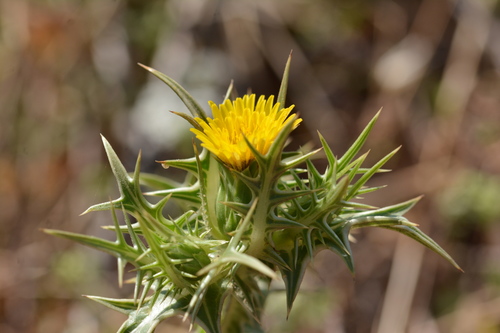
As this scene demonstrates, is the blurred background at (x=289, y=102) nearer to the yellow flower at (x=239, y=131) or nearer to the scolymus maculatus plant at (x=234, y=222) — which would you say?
the scolymus maculatus plant at (x=234, y=222)

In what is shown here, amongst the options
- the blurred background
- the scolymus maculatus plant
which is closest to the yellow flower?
the scolymus maculatus plant

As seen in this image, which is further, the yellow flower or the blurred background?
the blurred background

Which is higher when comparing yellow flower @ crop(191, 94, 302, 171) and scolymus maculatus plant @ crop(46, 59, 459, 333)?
yellow flower @ crop(191, 94, 302, 171)

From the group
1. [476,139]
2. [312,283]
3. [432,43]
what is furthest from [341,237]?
[432,43]

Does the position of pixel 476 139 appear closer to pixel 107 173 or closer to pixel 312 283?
pixel 312 283

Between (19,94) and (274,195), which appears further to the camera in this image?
(19,94)

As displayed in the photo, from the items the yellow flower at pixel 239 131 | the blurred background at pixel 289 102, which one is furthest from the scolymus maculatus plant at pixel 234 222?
the blurred background at pixel 289 102

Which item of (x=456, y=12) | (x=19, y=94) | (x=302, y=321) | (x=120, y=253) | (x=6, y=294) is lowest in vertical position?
(x=6, y=294)

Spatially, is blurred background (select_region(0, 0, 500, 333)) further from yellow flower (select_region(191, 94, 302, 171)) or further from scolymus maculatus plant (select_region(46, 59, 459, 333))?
yellow flower (select_region(191, 94, 302, 171))
